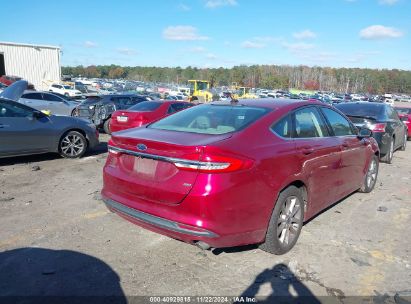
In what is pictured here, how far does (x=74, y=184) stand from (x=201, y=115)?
126 inches

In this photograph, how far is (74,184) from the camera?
639 centimetres

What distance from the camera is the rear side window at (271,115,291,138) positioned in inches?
152

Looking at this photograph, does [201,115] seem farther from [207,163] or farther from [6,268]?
[6,268]

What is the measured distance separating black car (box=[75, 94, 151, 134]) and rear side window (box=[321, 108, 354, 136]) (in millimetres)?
9597

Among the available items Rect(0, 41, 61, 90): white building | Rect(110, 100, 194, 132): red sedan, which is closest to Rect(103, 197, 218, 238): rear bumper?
Rect(110, 100, 194, 132): red sedan

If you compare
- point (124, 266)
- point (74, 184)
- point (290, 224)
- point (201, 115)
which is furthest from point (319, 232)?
point (74, 184)

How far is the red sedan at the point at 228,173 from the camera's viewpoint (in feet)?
A: 10.4

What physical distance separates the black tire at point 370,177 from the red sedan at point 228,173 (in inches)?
72.0

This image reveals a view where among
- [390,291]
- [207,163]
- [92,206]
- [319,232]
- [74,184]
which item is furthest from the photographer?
[74,184]

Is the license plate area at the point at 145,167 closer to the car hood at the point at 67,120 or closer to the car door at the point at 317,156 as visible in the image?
the car door at the point at 317,156

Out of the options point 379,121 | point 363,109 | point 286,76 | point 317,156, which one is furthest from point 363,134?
point 286,76

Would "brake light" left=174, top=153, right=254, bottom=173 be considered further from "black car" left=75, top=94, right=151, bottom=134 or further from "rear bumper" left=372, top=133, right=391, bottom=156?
"black car" left=75, top=94, right=151, bottom=134

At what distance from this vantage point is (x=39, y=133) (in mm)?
7887

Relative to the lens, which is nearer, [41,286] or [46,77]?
[41,286]
